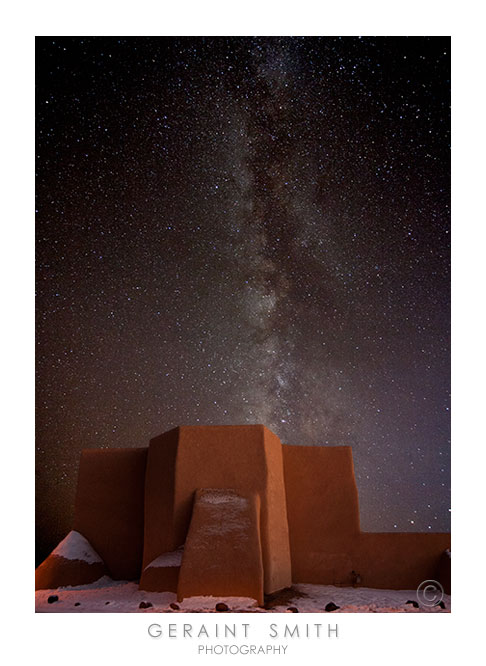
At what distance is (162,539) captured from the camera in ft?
35.0

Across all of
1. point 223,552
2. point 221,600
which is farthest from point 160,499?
point 221,600

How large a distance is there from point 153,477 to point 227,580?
3.14 metres

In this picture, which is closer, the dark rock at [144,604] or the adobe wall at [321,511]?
the dark rock at [144,604]

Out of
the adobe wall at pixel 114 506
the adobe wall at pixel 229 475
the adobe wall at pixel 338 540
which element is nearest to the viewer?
the adobe wall at pixel 229 475

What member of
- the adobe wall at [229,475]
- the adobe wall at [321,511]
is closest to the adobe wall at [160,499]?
the adobe wall at [229,475]

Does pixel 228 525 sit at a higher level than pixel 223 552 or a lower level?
higher

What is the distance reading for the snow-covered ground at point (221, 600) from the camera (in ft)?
28.4

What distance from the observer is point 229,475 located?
10609 millimetres

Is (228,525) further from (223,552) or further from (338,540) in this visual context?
(338,540)

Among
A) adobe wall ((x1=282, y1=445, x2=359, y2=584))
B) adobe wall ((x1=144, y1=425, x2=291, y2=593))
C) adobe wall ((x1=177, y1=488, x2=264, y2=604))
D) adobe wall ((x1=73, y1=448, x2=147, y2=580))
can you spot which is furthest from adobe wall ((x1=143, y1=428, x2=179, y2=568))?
adobe wall ((x1=282, y1=445, x2=359, y2=584))

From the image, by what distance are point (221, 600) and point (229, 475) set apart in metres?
2.33

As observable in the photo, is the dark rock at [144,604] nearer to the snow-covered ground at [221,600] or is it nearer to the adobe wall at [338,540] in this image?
the snow-covered ground at [221,600]

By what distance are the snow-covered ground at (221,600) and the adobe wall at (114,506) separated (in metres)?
0.58
